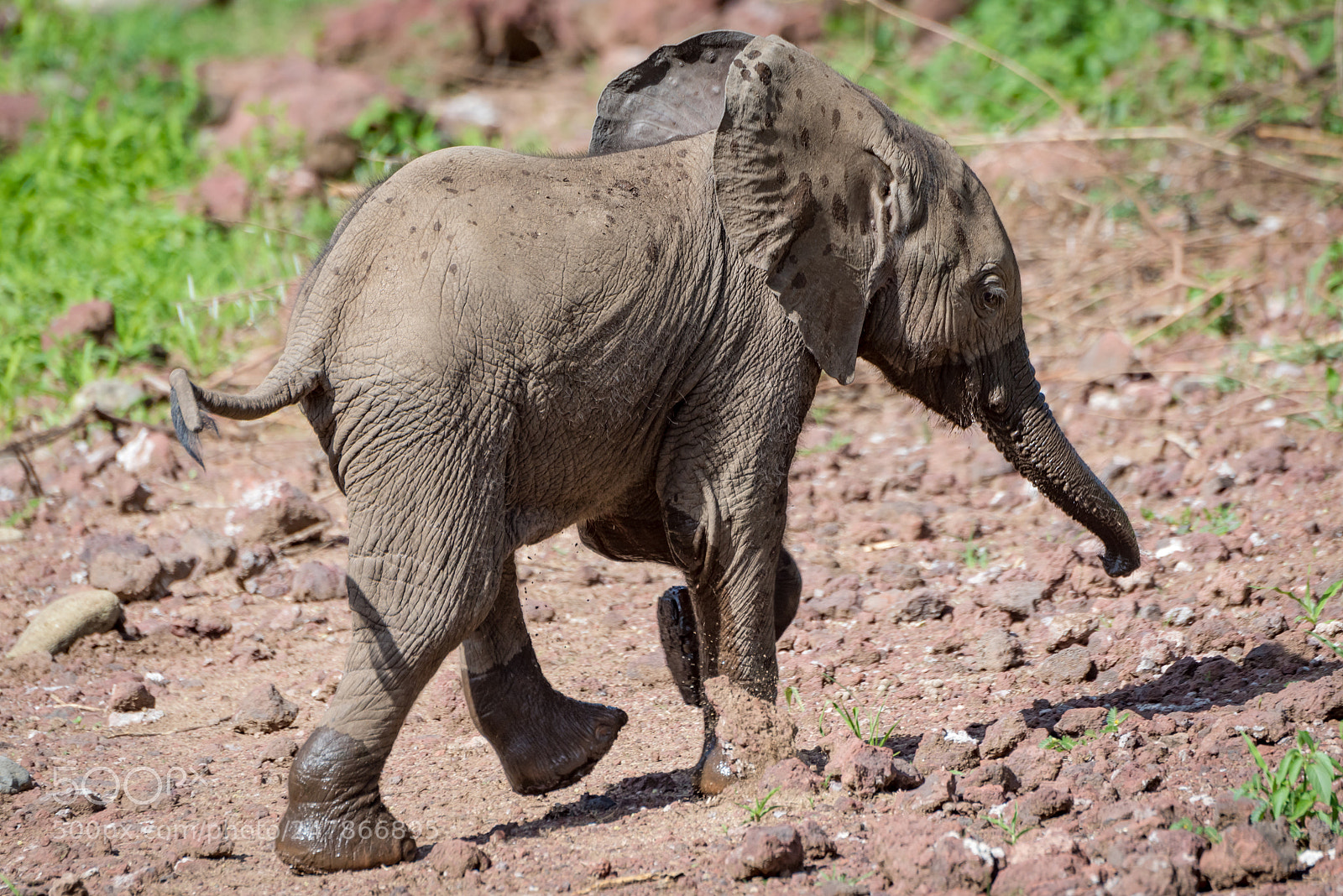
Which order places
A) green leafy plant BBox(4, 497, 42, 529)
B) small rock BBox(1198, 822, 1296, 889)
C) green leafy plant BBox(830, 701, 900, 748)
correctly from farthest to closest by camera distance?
green leafy plant BBox(4, 497, 42, 529)
green leafy plant BBox(830, 701, 900, 748)
small rock BBox(1198, 822, 1296, 889)

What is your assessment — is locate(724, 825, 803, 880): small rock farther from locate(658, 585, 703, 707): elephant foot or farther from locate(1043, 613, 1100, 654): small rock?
locate(1043, 613, 1100, 654): small rock

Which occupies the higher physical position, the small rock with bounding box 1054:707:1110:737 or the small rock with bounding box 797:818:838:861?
the small rock with bounding box 797:818:838:861

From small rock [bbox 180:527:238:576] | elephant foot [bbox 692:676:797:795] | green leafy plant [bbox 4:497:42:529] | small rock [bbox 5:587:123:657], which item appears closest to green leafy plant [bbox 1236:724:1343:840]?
elephant foot [bbox 692:676:797:795]

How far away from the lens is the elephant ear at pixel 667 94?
4.37m

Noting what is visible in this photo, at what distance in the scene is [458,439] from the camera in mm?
3500

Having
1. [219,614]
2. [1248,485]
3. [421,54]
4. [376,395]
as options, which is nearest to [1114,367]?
[1248,485]

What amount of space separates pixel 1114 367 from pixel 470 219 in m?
5.22

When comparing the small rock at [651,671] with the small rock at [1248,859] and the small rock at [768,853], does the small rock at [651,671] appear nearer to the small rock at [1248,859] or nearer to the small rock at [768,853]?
the small rock at [768,853]

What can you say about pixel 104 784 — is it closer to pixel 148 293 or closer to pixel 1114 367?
pixel 148 293

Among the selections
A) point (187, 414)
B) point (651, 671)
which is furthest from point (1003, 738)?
point (187, 414)

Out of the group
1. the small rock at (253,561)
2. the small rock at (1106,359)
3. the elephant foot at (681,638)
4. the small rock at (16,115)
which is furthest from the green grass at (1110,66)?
the small rock at (16,115)

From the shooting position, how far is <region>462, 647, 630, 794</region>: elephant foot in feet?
14.1

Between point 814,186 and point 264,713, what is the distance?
2656 mm

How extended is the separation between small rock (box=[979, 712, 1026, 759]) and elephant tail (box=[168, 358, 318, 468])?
2.18m
